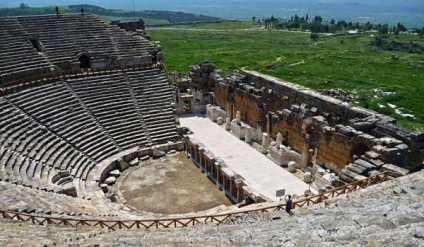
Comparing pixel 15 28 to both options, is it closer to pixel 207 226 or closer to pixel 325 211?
pixel 207 226

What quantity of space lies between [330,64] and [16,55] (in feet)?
160

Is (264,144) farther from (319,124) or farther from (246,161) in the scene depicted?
(319,124)

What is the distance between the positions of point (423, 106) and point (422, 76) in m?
19.1

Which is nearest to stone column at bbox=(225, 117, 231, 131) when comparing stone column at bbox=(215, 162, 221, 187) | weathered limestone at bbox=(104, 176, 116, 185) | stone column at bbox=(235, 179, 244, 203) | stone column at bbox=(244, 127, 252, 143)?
stone column at bbox=(244, 127, 252, 143)

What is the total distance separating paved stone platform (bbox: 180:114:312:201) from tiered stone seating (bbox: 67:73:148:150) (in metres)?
4.10

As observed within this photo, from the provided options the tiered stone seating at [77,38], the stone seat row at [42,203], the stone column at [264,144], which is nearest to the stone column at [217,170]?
the stone column at [264,144]

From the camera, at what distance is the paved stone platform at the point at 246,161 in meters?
19.9

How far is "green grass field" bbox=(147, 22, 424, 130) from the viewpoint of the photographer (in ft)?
136

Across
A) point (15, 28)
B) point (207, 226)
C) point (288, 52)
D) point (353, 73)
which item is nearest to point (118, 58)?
point (15, 28)

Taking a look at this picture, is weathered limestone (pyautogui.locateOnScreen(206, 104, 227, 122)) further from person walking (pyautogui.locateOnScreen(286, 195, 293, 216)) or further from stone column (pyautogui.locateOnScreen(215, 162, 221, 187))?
person walking (pyautogui.locateOnScreen(286, 195, 293, 216))

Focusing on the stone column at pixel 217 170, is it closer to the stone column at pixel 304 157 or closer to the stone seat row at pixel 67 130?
the stone column at pixel 304 157

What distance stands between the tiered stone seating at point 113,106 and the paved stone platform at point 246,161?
410 centimetres

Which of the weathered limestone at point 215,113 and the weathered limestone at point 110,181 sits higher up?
the weathered limestone at point 215,113

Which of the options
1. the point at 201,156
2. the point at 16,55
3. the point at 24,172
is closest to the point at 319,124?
the point at 201,156
